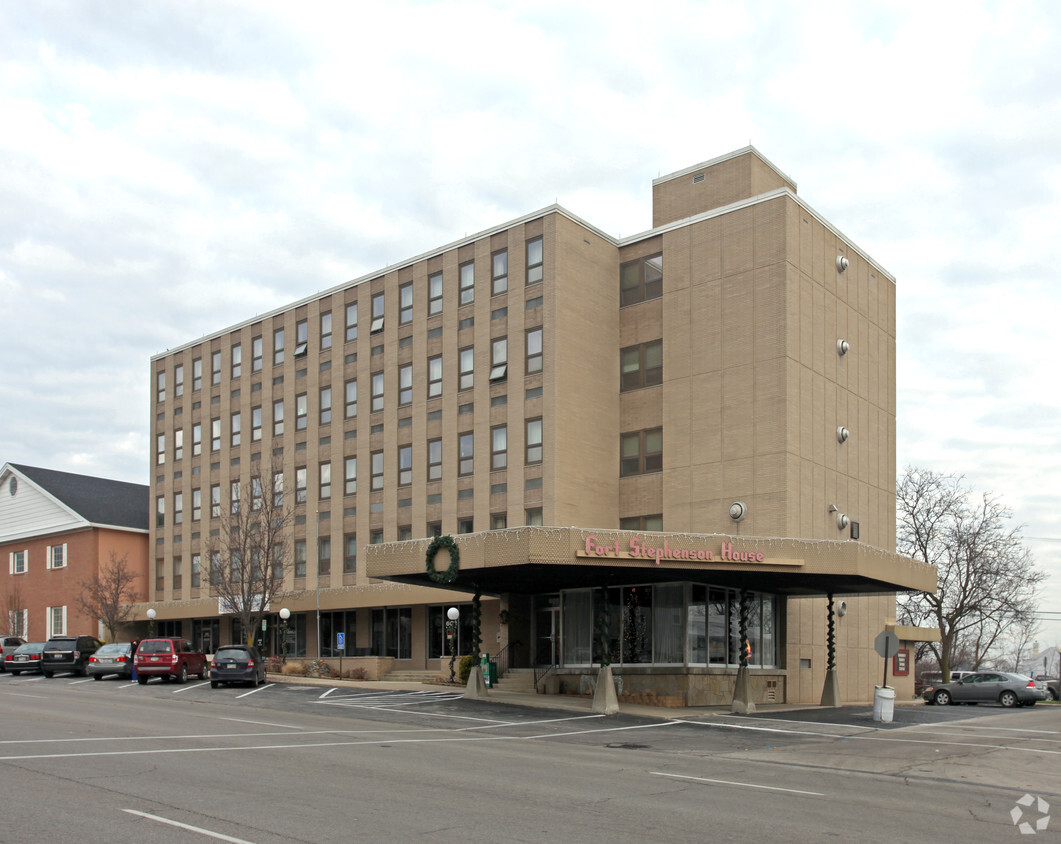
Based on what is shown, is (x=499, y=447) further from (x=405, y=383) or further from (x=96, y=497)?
(x=96, y=497)

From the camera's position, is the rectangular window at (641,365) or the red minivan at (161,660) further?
the rectangular window at (641,365)

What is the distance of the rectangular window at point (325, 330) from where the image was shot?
171 ft

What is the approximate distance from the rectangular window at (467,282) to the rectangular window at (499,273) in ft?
4.21

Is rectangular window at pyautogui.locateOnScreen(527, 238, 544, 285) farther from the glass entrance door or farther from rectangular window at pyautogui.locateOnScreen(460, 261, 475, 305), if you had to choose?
the glass entrance door

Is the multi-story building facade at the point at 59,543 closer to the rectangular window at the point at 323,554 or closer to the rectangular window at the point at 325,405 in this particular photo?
the rectangular window at the point at 323,554

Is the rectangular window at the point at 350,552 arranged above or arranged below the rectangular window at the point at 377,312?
below

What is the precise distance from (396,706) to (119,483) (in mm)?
51507

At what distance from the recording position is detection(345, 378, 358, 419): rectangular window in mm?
49844

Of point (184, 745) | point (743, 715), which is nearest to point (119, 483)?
point (743, 715)

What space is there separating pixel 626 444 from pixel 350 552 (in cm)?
1521

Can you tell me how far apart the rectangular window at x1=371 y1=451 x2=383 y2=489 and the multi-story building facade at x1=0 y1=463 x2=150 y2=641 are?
66.6 feet

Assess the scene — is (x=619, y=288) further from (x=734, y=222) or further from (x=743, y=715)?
(x=743, y=715)

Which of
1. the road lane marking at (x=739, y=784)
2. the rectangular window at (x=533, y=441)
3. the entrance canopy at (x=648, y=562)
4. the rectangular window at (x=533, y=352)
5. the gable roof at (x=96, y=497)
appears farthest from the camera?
the gable roof at (x=96, y=497)

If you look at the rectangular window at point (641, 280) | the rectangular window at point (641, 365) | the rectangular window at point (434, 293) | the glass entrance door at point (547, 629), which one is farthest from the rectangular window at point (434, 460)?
the rectangular window at point (641, 280)
